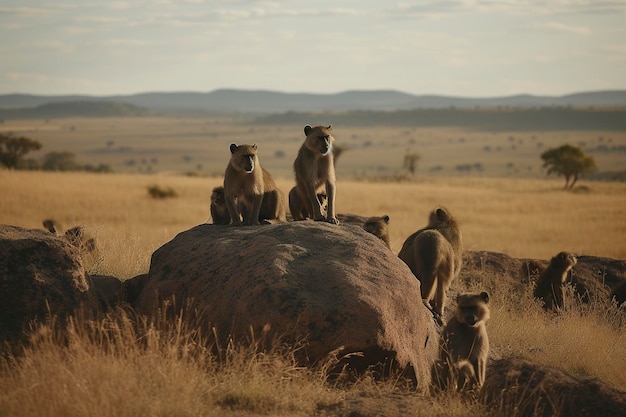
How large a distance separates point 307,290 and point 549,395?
2.74 meters

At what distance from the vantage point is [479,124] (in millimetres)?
179500

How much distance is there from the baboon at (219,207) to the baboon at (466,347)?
4.53 m

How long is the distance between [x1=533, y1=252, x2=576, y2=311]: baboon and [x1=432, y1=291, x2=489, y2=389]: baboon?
18.4 ft

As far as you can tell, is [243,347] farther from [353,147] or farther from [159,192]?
[353,147]

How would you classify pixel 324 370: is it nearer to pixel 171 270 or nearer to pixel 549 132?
pixel 171 270

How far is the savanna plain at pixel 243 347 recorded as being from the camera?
7.56 m

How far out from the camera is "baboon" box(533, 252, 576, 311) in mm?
14806

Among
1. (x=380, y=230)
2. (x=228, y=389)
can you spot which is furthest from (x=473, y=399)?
(x=380, y=230)

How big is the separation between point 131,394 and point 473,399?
3.54m

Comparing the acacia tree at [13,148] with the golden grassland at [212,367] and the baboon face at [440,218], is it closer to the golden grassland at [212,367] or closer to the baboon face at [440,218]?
the golden grassland at [212,367]

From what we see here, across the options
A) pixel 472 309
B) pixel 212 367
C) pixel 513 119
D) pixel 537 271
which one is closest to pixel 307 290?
pixel 212 367

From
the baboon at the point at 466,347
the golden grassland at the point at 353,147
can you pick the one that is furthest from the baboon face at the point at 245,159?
the golden grassland at the point at 353,147

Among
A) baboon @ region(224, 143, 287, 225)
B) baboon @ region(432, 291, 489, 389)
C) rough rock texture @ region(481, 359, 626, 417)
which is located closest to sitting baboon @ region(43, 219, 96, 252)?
baboon @ region(224, 143, 287, 225)

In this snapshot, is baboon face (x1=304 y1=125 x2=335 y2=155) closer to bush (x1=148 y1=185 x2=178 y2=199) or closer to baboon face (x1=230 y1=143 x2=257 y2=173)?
baboon face (x1=230 y1=143 x2=257 y2=173)
